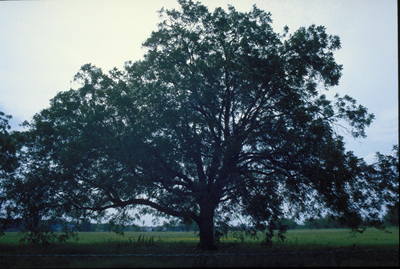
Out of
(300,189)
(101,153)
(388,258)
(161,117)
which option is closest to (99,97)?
(101,153)

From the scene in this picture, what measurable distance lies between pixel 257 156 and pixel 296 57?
7183mm

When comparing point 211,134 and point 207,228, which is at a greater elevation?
point 211,134

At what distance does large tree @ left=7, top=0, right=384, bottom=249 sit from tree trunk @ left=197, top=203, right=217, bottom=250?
7 cm

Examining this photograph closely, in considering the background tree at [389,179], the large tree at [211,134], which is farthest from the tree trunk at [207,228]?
the background tree at [389,179]

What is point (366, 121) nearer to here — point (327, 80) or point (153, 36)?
point (327, 80)

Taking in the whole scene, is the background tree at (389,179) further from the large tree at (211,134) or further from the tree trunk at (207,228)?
the tree trunk at (207,228)

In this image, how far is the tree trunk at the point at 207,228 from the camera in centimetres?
1888

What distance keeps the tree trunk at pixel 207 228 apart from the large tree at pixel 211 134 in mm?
69

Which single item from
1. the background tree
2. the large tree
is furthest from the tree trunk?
the background tree

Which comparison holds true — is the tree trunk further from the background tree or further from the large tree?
the background tree

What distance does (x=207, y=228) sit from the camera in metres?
19.3

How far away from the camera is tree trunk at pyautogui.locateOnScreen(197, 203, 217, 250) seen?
1888 cm

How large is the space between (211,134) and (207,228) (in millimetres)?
6299

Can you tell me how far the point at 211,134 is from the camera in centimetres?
2023
